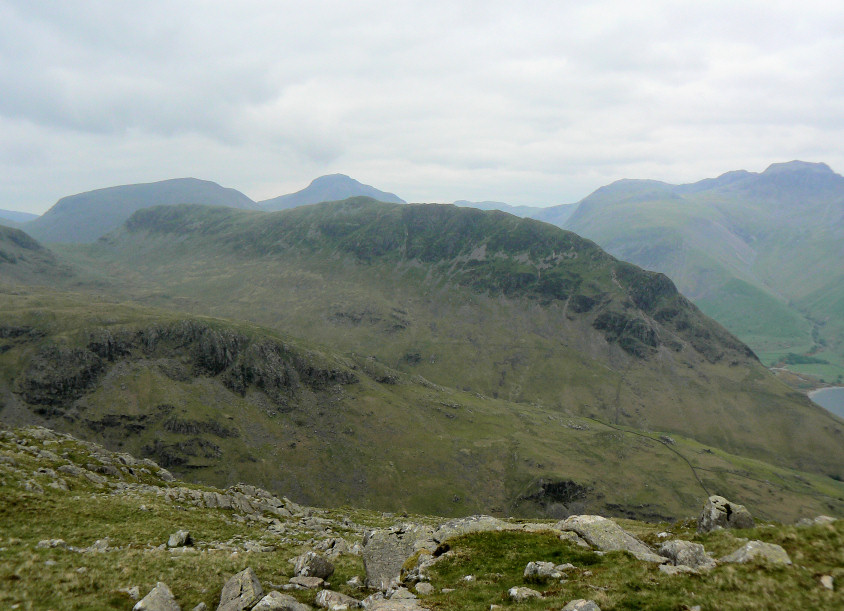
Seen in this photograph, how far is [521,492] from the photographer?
7087 inches

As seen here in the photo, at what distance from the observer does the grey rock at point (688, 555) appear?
66.9ft

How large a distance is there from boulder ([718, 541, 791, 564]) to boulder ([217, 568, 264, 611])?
2425 cm

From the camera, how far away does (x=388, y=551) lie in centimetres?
3166

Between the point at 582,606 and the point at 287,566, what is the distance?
22176mm

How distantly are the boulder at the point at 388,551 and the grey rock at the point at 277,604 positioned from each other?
22.9ft

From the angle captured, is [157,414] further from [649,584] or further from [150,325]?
[649,584]

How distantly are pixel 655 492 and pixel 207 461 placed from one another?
20923 centimetres

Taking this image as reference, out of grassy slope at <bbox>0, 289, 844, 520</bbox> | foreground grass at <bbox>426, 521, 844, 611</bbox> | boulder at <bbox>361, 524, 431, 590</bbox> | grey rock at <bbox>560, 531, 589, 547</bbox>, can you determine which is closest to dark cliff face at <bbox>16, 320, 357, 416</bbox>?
grassy slope at <bbox>0, 289, 844, 520</bbox>

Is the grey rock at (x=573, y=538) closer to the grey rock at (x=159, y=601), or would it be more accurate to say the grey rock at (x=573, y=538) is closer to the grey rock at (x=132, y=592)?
the grey rock at (x=159, y=601)

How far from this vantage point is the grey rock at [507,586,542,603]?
61.9ft

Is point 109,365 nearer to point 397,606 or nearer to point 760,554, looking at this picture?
point 397,606

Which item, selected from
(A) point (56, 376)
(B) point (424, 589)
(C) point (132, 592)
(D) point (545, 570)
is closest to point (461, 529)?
(B) point (424, 589)

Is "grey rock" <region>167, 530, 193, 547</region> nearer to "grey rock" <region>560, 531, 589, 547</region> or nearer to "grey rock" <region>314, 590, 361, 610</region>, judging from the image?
"grey rock" <region>314, 590, 361, 610</region>

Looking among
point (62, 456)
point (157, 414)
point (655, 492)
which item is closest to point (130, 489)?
point (62, 456)
